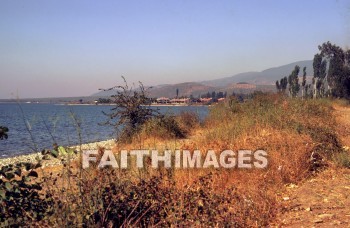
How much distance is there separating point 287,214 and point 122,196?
2315 mm

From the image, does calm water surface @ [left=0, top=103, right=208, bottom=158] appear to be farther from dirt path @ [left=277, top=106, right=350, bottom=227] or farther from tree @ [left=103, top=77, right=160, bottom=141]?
dirt path @ [left=277, top=106, right=350, bottom=227]

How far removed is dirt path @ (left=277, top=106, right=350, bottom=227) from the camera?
4449mm

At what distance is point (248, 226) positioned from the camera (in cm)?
445

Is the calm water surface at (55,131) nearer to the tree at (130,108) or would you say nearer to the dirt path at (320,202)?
the tree at (130,108)

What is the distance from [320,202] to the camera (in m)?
5.16

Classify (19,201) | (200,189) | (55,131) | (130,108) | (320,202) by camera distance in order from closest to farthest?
1. (19,201)
2. (200,189)
3. (320,202)
4. (130,108)
5. (55,131)

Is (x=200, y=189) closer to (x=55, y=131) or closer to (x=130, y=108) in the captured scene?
(x=130, y=108)

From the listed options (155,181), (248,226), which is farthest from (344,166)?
(155,181)

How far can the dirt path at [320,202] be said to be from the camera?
175 inches

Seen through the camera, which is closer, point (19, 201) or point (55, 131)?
point (19, 201)

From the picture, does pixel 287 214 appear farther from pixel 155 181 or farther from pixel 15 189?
pixel 15 189

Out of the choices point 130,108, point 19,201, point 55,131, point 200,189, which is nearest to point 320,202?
point 200,189

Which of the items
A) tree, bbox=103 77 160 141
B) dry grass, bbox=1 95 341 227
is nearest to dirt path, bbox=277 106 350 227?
dry grass, bbox=1 95 341 227

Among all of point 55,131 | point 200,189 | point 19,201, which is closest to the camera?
point 19,201
